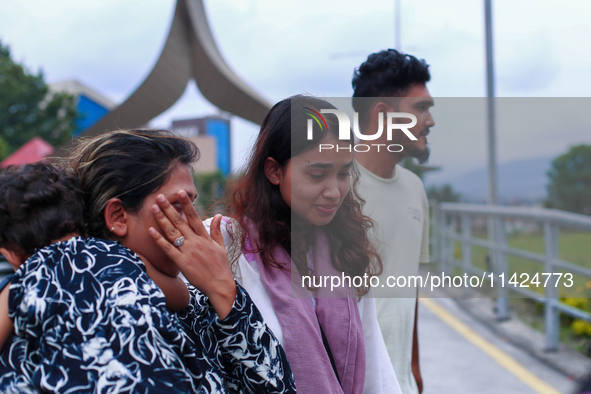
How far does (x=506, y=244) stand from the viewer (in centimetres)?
559

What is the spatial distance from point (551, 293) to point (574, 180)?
14.4m

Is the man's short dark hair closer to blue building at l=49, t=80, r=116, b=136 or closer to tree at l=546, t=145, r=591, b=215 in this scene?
tree at l=546, t=145, r=591, b=215

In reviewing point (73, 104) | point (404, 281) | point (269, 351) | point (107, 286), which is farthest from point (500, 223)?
point (73, 104)

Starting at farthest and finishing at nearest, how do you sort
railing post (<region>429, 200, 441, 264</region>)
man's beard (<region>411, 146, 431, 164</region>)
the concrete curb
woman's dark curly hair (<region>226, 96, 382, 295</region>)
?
railing post (<region>429, 200, 441, 264</region>) < the concrete curb < man's beard (<region>411, 146, 431, 164</region>) < woman's dark curly hair (<region>226, 96, 382, 295</region>)

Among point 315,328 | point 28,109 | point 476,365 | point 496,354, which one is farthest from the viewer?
point 28,109

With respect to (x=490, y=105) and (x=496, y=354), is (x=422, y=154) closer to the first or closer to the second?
(x=496, y=354)

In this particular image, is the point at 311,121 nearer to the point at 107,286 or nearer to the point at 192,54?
the point at 107,286

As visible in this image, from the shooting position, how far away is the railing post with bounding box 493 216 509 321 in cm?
540

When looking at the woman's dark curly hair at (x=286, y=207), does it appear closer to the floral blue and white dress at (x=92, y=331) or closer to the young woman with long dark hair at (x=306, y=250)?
the young woman with long dark hair at (x=306, y=250)

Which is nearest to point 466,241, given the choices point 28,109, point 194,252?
point 194,252

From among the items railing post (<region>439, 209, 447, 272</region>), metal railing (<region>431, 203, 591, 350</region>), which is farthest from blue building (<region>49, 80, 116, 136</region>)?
metal railing (<region>431, 203, 591, 350</region>)

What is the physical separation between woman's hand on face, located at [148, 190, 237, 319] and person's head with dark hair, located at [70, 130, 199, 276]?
0.13 ft

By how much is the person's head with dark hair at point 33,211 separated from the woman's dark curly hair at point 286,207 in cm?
52

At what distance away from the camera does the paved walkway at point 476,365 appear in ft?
12.3
